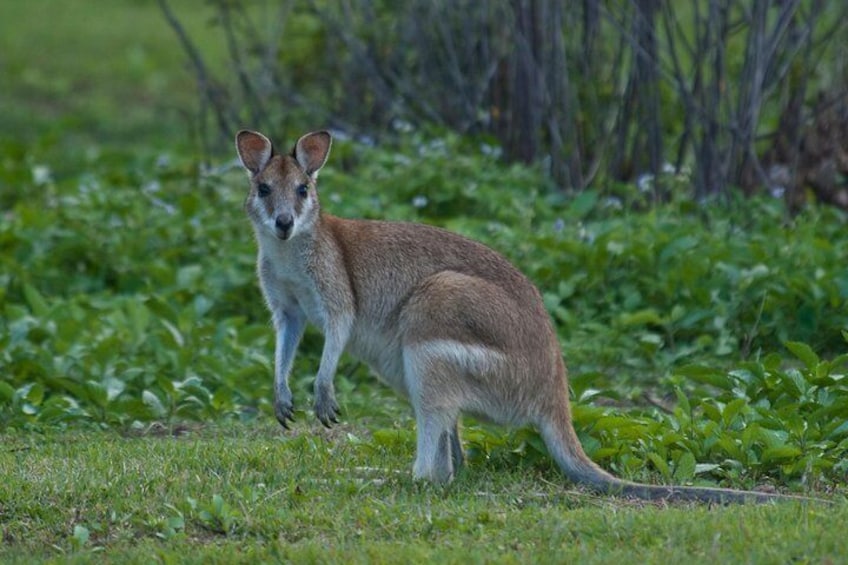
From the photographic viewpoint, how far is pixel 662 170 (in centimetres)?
964

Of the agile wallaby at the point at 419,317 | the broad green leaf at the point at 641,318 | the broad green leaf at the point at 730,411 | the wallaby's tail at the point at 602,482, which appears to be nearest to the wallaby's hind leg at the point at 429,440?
the agile wallaby at the point at 419,317

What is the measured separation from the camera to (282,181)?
6.06 metres

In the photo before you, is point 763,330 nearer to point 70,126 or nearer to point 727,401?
point 727,401

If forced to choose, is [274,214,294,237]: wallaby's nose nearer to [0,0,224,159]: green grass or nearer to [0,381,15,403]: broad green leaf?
[0,381,15,403]: broad green leaf

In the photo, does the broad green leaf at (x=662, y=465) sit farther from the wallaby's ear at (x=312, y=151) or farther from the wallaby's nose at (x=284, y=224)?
the wallaby's ear at (x=312, y=151)

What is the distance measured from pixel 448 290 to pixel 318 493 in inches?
36.6

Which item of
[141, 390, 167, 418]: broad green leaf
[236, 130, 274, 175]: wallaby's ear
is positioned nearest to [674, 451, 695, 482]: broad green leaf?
[236, 130, 274, 175]: wallaby's ear

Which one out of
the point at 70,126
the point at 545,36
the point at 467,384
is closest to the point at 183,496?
the point at 467,384

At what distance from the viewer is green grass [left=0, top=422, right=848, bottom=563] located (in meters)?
4.62

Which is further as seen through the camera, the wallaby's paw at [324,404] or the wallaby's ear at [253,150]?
the wallaby's ear at [253,150]

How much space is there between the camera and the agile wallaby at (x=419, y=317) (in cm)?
554

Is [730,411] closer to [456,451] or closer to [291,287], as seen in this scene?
[456,451]

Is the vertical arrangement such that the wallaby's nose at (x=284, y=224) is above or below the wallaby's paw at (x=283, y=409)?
above

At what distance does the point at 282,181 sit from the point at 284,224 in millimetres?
229
